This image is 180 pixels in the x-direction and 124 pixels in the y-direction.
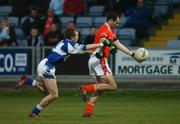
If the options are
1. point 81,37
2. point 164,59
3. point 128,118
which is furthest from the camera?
point 81,37

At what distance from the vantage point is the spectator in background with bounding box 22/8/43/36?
2917 cm

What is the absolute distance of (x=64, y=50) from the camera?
17438 mm

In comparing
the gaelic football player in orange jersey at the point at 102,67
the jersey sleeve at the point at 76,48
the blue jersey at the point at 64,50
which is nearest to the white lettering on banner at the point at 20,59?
the gaelic football player in orange jersey at the point at 102,67

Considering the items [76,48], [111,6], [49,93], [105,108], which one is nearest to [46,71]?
[49,93]

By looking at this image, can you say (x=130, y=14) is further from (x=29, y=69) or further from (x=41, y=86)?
(x=41, y=86)

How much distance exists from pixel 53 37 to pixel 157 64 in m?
3.89

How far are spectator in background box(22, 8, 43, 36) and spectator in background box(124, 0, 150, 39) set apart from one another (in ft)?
10.0

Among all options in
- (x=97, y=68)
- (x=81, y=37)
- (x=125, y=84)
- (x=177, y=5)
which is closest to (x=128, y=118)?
(x=97, y=68)

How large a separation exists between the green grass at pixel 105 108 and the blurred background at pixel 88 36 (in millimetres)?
681

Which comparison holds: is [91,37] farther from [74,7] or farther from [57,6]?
[57,6]

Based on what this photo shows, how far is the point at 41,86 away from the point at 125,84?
8.74 metres

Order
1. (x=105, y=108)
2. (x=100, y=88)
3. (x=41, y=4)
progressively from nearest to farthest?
(x=100, y=88) → (x=105, y=108) → (x=41, y=4)

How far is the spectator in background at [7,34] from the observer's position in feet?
92.9

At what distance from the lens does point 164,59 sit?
26469mm
